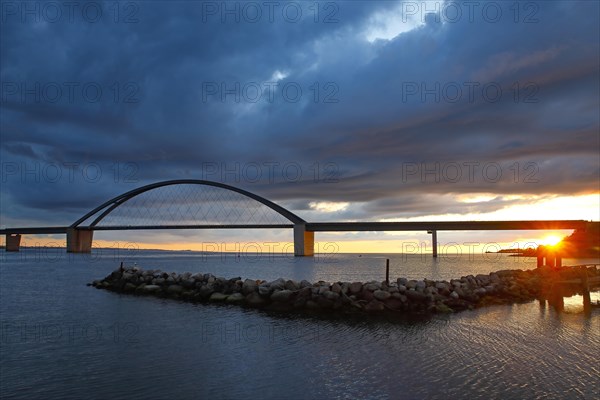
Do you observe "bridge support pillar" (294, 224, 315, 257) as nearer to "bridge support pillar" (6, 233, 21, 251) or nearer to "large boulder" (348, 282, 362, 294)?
"large boulder" (348, 282, 362, 294)

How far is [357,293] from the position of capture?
2130cm

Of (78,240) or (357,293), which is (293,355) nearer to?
(357,293)

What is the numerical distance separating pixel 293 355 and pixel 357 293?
944 centimetres

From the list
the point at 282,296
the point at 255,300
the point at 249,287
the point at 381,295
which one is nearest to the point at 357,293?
the point at 381,295

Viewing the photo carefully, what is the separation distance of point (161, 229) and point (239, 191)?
19977mm

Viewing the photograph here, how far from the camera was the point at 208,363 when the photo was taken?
11492 millimetres

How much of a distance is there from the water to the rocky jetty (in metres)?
1.74

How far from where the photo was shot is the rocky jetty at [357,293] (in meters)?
20.6

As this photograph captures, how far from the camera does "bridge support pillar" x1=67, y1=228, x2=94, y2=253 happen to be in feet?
421

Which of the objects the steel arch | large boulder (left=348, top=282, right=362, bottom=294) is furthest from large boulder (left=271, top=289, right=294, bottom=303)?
the steel arch

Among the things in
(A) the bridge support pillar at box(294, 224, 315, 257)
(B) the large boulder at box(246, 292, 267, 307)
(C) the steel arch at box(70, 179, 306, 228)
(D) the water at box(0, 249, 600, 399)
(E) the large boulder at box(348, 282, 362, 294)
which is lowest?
(D) the water at box(0, 249, 600, 399)

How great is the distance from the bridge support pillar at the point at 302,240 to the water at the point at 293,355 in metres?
84.9

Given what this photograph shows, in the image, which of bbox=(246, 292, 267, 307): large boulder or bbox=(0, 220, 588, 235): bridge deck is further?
bbox=(0, 220, 588, 235): bridge deck

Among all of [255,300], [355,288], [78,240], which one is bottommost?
[255,300]
